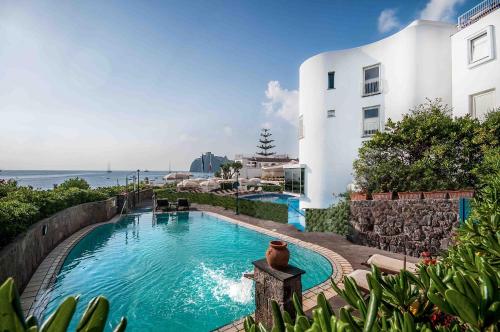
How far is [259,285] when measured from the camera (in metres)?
4.90

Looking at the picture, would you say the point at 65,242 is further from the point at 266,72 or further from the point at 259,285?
the point at 266,72

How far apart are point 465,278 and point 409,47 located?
16128 millimetres

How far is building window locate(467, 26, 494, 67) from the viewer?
10.8 meters

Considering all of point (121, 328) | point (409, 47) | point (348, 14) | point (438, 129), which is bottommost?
point (121, 328)

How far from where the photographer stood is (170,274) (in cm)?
917

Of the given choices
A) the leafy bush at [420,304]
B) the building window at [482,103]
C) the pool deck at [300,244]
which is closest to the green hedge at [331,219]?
the pool deck at [300,244]

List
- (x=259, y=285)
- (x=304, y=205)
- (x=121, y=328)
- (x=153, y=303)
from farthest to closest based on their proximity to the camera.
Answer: (x=304, y=205) < (x=153, y=303) < (x=259, y=285) < (x=121, y=328)

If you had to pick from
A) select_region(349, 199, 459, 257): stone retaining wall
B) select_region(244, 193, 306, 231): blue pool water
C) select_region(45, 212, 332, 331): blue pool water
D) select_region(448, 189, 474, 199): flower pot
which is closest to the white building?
select_region(244, 193, 306, 231): blue pool water

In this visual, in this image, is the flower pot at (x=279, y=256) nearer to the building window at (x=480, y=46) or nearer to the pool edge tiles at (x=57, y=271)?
the pool edge tiles at (x=57, y=271)

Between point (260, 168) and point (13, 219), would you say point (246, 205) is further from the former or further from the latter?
point (260, 168)

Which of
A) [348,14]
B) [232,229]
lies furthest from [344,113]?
[232,229]

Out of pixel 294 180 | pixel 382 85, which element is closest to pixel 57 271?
pixel 294 180

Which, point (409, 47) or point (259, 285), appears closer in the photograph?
point (259, 285)

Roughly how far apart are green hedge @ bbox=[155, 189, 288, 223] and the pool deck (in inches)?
33.0
